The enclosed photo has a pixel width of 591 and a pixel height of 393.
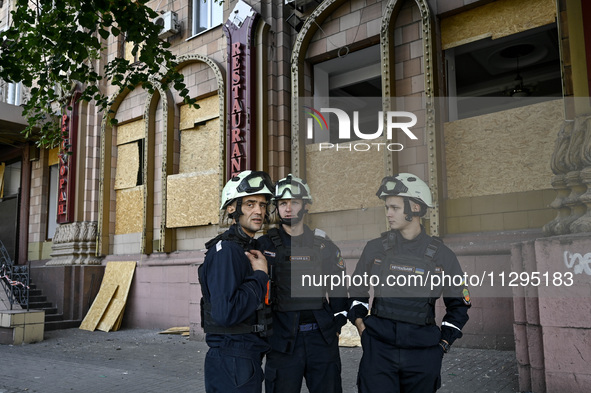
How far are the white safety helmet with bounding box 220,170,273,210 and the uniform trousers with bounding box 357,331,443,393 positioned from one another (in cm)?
134

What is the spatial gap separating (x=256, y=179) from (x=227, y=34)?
8312 millimetres

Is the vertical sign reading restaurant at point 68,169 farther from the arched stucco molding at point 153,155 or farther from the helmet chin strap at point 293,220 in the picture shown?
the helmet chin strap at point 293,220

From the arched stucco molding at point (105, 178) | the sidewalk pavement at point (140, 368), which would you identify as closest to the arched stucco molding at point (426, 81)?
the sidewalk pavement at point (140, 368)

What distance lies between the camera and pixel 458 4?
8.70 meters

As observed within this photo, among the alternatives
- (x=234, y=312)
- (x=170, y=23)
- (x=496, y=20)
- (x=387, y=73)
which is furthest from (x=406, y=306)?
(x=170, y=23)

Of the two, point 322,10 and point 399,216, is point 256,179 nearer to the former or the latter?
point 399,216

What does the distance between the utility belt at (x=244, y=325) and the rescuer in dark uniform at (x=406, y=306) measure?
786 millimetres

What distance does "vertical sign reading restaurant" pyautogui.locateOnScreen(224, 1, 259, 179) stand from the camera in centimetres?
1037

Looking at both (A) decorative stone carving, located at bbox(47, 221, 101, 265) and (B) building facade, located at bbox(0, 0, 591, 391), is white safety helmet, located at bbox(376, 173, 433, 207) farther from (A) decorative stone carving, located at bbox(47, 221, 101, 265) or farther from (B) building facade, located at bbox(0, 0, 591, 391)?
(A) decorative stone carving, located at bbox(47, 221, 101, 265)

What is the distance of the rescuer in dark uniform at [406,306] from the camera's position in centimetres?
340

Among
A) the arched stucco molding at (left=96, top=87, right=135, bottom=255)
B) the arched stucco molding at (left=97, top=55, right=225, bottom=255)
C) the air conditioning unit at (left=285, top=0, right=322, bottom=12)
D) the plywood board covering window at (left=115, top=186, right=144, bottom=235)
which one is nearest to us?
the air conditioning unit at (left=285, top=0, right=322, bottom=12)

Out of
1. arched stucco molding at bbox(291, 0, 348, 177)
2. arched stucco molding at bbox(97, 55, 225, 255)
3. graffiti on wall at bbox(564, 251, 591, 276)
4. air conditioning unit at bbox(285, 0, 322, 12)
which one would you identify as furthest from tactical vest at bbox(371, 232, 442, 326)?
arched stucco molding at bbox(97, 55, 225, 255)


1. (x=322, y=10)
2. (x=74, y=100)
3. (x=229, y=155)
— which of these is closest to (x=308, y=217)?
(x=229, y=155)

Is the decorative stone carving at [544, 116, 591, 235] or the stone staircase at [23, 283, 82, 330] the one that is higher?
the decorative stone carving at [544, 116, 591, 235]
